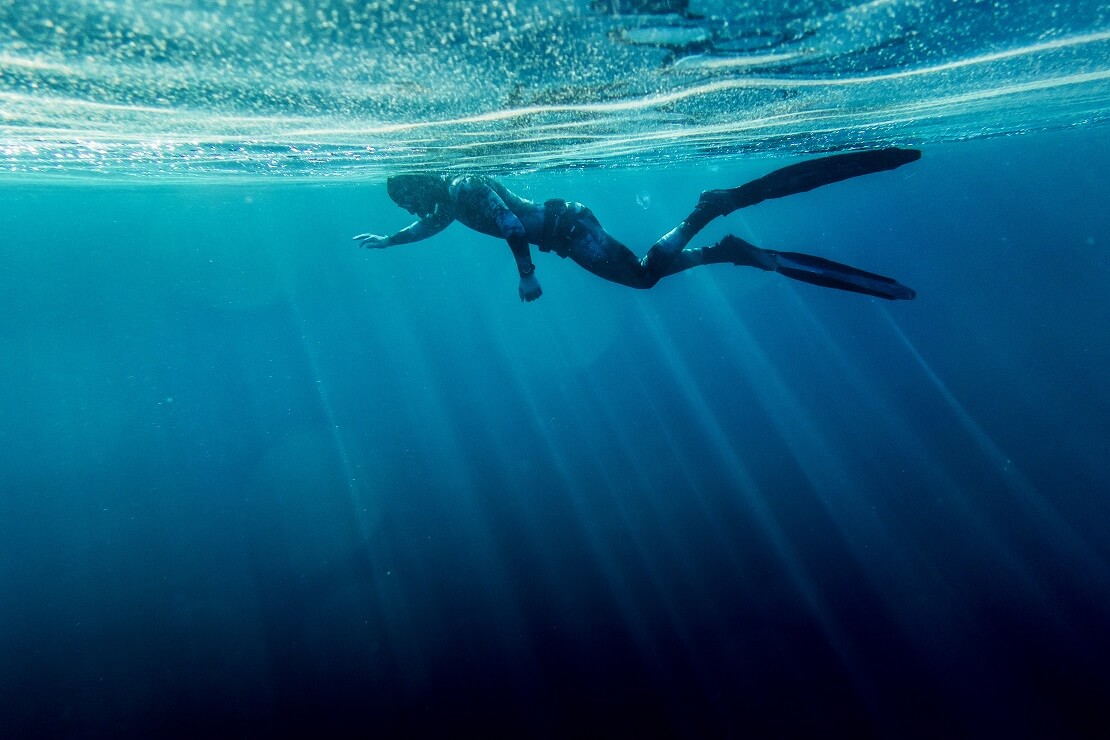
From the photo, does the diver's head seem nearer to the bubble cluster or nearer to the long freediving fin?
the bubble cluster

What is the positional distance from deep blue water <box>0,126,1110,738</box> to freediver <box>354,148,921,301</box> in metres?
6.43

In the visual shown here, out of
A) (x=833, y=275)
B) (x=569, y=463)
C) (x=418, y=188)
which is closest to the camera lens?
(x=833, y=275)

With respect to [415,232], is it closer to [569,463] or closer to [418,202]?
[418,202]

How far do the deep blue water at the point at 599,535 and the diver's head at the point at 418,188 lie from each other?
740 cm

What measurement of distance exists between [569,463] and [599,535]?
4.35 metres

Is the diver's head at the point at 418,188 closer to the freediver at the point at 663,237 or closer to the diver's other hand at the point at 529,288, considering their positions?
the freediver at the point at 663,237

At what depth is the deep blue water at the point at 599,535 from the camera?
7.83 metres

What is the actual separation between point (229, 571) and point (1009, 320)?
29335 mm

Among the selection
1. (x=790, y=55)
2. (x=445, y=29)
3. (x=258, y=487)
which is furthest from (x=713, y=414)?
(x=445, y=29)

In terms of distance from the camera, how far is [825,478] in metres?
13.9

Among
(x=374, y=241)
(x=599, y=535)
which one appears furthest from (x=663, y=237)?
(x=599, y=535)

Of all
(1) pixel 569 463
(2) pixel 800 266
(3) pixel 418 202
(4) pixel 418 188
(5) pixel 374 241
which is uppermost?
(4) pixel 418 188

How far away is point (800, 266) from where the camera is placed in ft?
15.4

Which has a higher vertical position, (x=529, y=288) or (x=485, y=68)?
(x=485, y=68)
